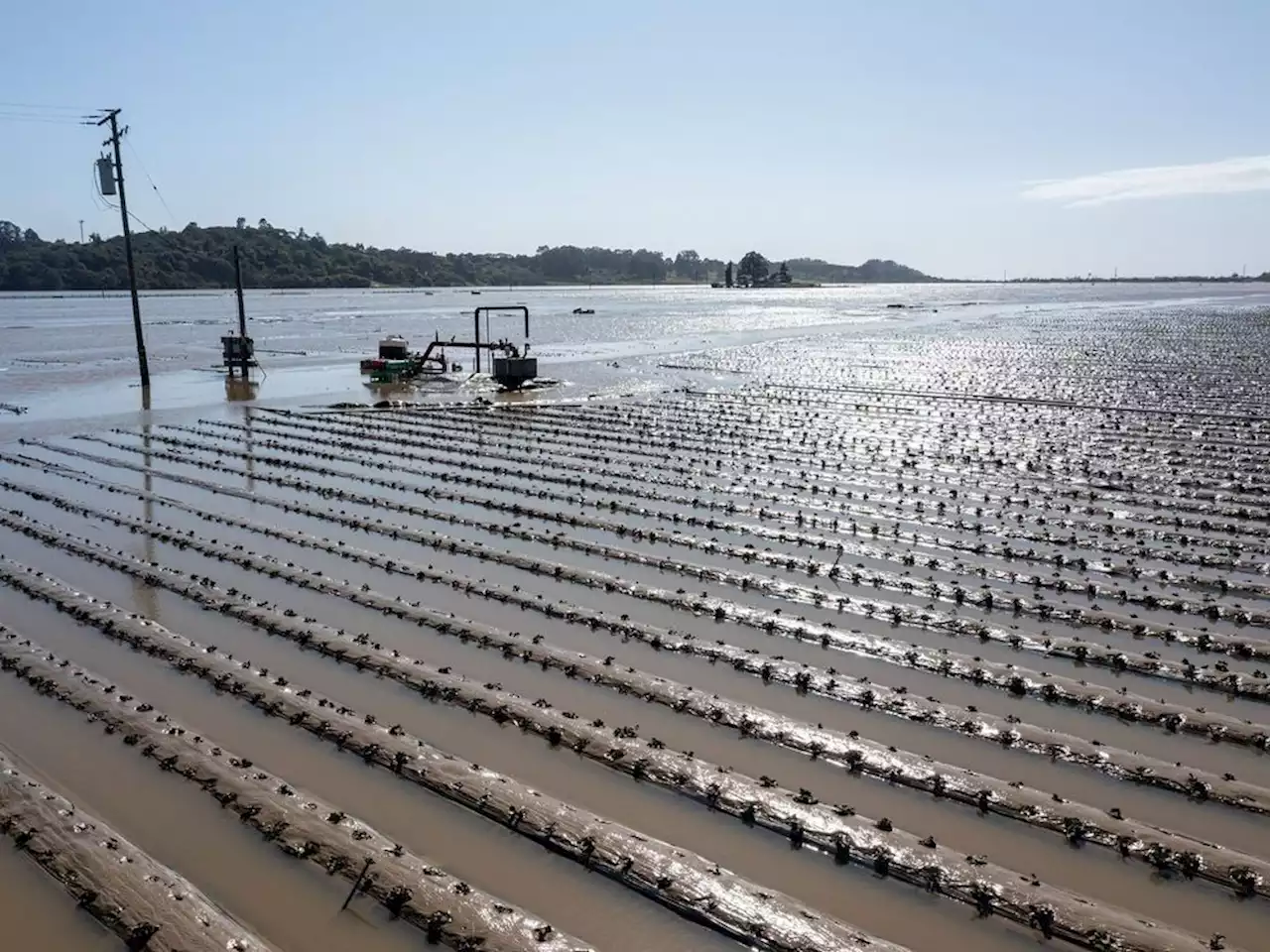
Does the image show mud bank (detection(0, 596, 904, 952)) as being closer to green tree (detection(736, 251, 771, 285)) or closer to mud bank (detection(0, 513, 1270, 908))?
mud bank (detection(0, 513, 1270, 908))

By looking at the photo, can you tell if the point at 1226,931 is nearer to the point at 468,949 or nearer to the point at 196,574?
the point at 468,949

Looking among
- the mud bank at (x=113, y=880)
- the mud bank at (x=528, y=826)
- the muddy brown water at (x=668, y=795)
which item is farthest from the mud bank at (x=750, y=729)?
the mud bank at (x=113, y=880)

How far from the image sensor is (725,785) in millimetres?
5965

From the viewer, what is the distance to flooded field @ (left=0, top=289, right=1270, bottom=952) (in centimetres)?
497

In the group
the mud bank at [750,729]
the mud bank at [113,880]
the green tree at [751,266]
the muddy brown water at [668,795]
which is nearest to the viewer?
the mud bank at [113,880]

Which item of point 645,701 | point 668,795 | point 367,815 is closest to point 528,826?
point 668,795

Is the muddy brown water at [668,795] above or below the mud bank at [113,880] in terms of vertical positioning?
above

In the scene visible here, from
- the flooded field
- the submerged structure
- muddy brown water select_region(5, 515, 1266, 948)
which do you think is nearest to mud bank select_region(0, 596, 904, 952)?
the flooded field

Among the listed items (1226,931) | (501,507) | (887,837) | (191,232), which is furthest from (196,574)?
(191,232)

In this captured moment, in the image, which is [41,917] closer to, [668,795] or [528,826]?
[528,826]

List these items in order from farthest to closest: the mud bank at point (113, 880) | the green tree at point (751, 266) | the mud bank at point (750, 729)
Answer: the green tree at point (751, 266)
the mud bank at point (750, 729)
the mud bank at point (113, 880)

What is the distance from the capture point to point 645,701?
7223 millimetres

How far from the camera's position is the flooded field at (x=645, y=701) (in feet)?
16.3

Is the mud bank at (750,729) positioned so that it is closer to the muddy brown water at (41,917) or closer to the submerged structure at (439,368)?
the muddy brown water at (41,917)
